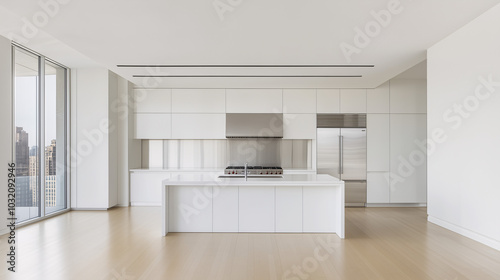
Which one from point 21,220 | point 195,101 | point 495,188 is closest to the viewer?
point 495,188

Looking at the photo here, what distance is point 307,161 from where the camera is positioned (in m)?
6.94

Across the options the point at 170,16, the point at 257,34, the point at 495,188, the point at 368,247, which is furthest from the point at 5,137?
the point at 495,188

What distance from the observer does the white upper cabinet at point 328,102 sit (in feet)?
21.5

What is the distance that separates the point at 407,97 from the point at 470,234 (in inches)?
136

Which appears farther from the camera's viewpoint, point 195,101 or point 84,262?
point 195,101

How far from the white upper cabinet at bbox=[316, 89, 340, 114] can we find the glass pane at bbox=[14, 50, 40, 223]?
5.17 meters

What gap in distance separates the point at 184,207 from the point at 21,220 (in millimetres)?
2596

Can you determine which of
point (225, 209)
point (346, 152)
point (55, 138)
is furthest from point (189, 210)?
point (346, 152)

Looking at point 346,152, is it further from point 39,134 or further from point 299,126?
point 39,134

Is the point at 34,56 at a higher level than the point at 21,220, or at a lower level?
higher

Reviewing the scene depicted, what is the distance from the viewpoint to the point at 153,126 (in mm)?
6688

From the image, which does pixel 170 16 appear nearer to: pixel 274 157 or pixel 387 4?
Result: pixel 387 4

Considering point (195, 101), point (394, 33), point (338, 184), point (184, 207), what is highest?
point (394, 33)

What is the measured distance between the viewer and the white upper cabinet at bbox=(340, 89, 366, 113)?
655 cm
